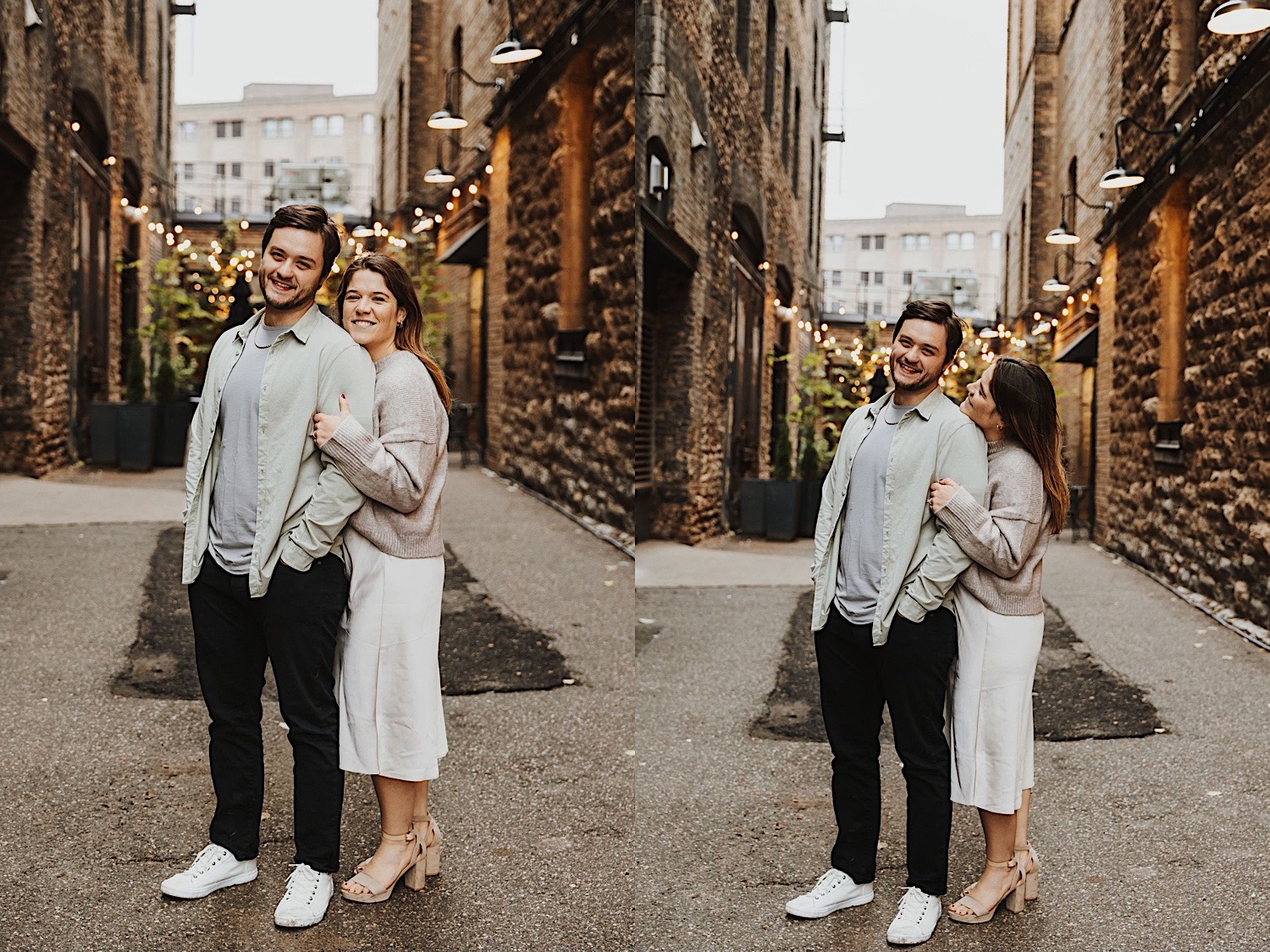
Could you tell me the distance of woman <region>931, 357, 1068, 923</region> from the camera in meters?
3.06

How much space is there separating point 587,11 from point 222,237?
13530mm

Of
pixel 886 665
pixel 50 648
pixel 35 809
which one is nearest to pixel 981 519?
pixel 886 665

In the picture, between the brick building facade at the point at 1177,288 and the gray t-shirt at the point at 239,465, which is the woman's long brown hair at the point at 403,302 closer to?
the gray t-shirt at the point at 239,465

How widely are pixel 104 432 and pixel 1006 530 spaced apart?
1209cm

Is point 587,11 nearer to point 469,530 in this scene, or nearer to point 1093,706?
point 469,530

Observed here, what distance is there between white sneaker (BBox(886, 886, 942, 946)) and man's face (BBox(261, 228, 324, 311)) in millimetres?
2312

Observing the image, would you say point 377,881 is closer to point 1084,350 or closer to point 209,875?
point 209,875

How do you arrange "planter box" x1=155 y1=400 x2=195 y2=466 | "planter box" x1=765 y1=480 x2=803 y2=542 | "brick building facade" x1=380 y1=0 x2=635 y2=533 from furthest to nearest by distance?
"planter box" x1=155 y1=400 x2=195 y2=466 → "planter box" x1=765 y1=480 x2=803 y2=542 → "brick building facade" x1=380 y1=0 x2=635 y2=533

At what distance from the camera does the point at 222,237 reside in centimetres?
2091

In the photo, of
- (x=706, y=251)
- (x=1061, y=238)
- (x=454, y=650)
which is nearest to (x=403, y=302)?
(x=454, y=650)

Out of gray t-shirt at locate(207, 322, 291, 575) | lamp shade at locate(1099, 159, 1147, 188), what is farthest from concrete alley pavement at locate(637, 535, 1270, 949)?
lamp shade at locate(1099, 159, 1147, 188)

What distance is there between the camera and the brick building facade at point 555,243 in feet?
30.5

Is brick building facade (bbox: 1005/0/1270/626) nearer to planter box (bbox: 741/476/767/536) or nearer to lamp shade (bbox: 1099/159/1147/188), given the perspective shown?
lamp shade (bbox: 1099/159/1147/188)

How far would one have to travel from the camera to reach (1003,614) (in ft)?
10.1
